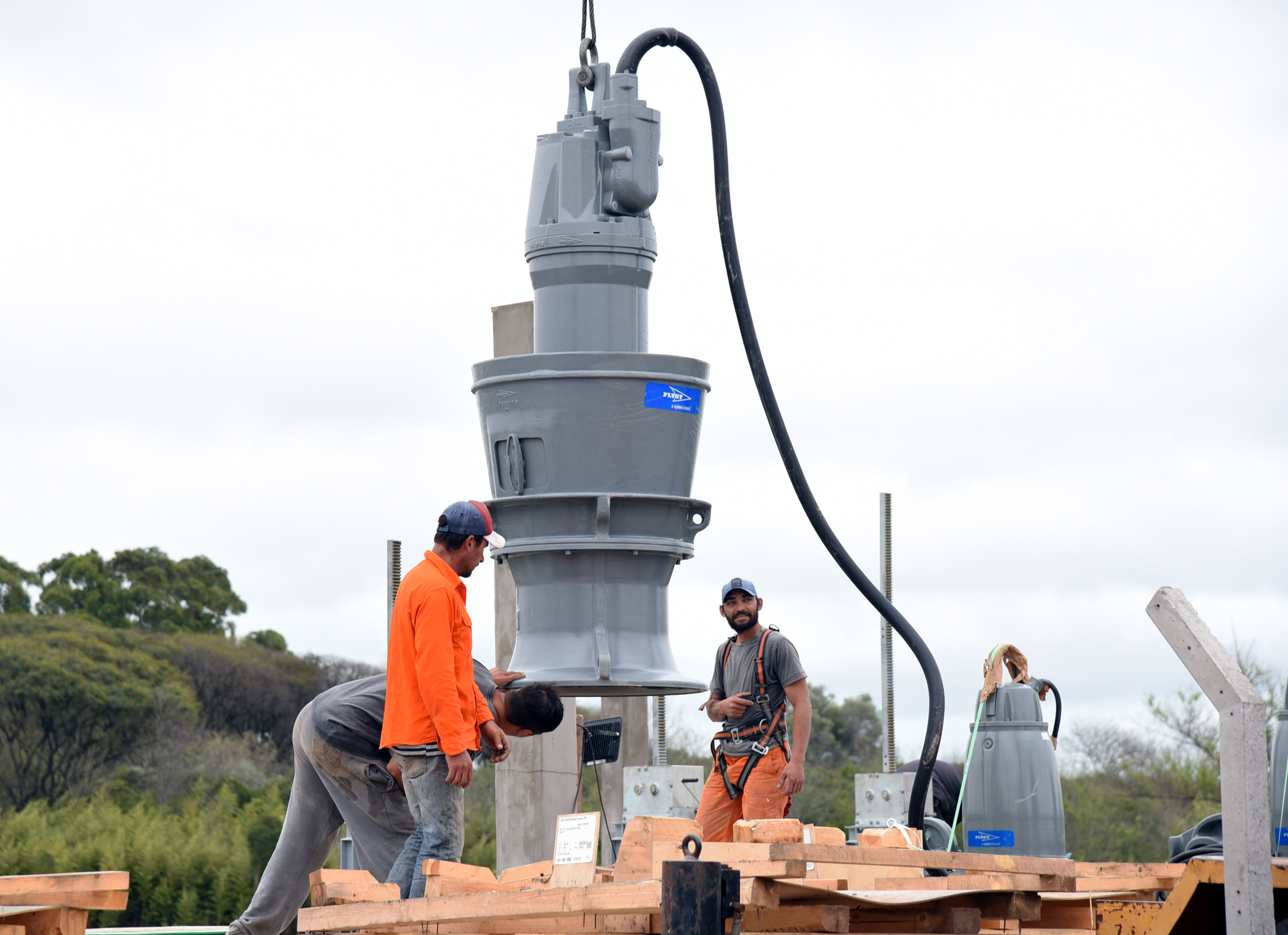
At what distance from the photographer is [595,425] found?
22.8 feet

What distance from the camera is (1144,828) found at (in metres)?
29.0

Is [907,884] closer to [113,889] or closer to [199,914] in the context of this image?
[113,889]

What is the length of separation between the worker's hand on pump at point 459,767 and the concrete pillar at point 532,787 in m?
3.11

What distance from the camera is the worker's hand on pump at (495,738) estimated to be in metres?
6.52

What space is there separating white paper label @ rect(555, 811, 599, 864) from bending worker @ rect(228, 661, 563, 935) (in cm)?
135

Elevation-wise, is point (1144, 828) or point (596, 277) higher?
point (596, 277)

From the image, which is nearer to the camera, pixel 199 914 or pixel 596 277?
pixel 596 277

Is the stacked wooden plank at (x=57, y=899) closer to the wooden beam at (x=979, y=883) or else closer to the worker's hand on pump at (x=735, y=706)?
the wooden beam at (x=979, y=883)

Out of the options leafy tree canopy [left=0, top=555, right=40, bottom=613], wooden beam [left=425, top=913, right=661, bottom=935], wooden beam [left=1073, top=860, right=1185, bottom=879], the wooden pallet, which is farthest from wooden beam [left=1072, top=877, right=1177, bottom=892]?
leafy tree canopy [left=0, top=555, right=40, bottom=613]

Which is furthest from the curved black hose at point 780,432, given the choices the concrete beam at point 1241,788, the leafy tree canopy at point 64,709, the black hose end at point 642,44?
the leafy tree canopy at point 64,709

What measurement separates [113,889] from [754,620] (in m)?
3.55

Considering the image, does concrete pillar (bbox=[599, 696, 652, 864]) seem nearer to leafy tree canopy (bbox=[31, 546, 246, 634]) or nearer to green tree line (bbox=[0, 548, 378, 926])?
green tree line (bbox=[0, 548, 378, 926])

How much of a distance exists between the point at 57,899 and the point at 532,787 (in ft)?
12.7

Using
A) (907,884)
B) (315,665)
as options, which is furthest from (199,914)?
(315,665)
